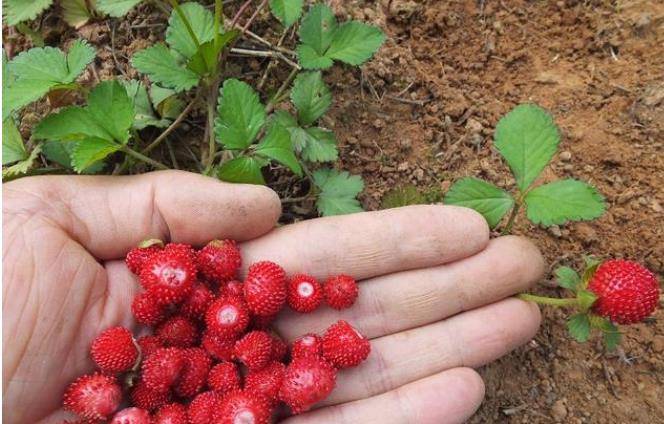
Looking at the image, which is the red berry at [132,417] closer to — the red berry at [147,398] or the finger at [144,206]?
the red berry at [147,398]

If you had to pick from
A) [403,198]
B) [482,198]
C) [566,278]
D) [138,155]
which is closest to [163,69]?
[138,155]

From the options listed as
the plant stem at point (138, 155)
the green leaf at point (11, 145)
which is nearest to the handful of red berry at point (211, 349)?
the plant stem at point (138, 155)

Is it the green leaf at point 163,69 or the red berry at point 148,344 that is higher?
the green leaf at point 163,69

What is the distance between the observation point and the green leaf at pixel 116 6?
9.40 feet

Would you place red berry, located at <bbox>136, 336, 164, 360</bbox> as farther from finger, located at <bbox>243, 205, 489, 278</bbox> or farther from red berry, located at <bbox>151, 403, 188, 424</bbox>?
finger, located at <bbox>243, 205, 489, 278</bbox>

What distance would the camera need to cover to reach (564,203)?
261 cm

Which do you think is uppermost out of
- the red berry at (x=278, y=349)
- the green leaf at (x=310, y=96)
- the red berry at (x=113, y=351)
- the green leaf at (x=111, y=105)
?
the green leaf at (x=111, y=105)

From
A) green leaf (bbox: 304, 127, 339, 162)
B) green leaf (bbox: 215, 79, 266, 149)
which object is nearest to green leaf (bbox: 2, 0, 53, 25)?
green leaf (bbox: 215, 79, 266, 149)

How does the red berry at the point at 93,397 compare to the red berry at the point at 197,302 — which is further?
the red berry at the point at 197,302

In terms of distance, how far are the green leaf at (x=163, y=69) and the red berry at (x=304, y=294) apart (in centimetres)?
94

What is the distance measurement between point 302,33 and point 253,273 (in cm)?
109

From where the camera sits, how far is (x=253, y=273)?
2580 mm

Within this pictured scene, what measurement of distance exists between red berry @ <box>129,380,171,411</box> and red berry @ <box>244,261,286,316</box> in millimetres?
483

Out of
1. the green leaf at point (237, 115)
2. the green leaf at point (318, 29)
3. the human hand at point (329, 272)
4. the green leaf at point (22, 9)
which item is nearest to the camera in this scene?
the human hand at point (329, 272)
